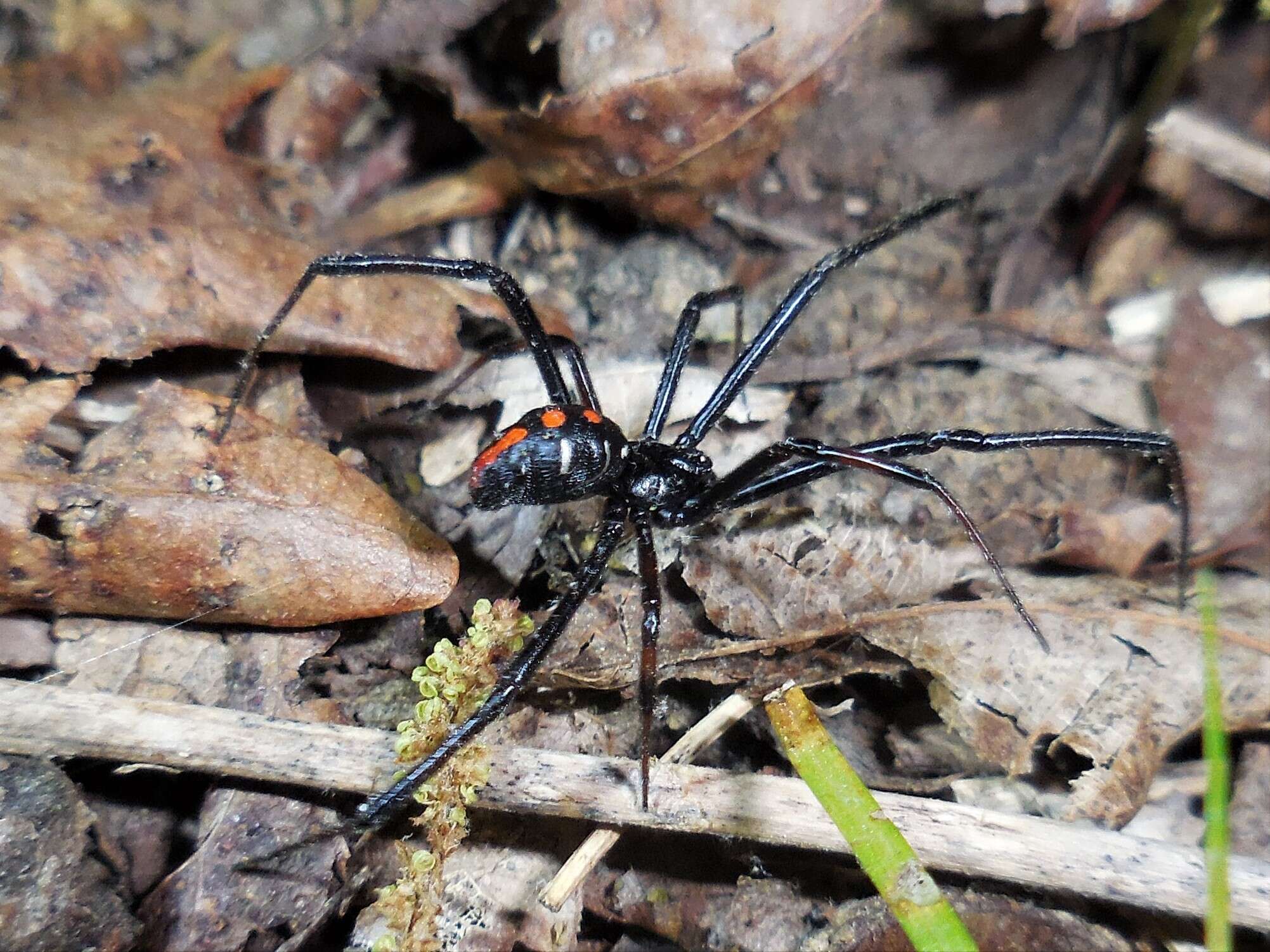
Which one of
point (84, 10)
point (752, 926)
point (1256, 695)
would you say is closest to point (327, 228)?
point (84, 10)

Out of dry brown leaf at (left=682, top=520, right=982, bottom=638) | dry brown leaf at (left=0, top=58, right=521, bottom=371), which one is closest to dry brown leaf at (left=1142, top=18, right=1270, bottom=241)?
dry brown leaf at (left=682, top=520, right=982, bottom=638)

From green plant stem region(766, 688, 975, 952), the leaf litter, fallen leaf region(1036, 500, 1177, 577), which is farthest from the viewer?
fallen leaf region(1036, 500, 1177, 577)

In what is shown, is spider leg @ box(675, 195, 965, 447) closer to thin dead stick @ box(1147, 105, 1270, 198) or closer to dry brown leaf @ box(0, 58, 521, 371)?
dry brown leaf @ box(0, 58, 521, 371)

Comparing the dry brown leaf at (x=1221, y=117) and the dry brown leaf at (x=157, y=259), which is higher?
the dry brown leaf at (x=1221, y=117)

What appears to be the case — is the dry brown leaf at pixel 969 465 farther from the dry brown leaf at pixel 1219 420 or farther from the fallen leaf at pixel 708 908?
the fallen leaf at pixel 708 908

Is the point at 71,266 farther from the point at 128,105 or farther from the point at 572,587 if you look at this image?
the point at 572,587

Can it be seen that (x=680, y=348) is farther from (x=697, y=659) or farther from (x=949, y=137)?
(x=949, y=137)

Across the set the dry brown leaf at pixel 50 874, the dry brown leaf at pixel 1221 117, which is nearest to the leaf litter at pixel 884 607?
the dry brown leaf at pixel 50 874
